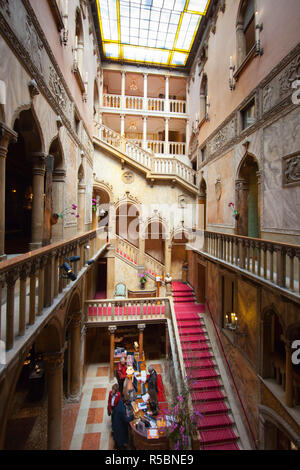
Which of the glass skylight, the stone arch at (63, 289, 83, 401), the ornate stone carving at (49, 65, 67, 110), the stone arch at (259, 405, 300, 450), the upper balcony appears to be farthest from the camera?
the upper balcony

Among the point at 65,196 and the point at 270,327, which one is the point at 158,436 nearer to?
the point at 270,327

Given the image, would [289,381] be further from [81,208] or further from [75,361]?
[81,208]

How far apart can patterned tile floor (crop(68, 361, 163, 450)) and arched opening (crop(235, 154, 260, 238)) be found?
7.62 metres

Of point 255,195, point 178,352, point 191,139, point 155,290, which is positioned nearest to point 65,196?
point 255,195

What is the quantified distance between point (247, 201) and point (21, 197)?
891cm

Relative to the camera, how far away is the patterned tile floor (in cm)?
667

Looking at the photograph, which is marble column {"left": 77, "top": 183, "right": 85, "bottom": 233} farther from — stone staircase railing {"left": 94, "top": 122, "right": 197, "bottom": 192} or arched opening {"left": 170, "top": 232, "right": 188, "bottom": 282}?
arched opening {"left": 170, "top": 232, "right": 188, "bottom": 282}

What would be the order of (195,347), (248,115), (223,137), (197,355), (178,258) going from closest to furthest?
(248,115), (197,355), (223,137), (195,347), (178,258)

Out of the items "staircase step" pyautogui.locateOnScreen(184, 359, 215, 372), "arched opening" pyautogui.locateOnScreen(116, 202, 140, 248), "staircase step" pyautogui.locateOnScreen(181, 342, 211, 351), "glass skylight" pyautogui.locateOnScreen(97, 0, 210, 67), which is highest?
"glass skylight" pyautogui.locateOnScreen(97, 0, 210, 67)

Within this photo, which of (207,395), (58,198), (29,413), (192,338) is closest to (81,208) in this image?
(58,198)

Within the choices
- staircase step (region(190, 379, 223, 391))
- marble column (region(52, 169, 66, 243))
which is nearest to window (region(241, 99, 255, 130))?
marble column (region(52, 169, 66, 243))

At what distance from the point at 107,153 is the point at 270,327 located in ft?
37.8

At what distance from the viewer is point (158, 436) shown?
5887mm

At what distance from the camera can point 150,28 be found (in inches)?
511
